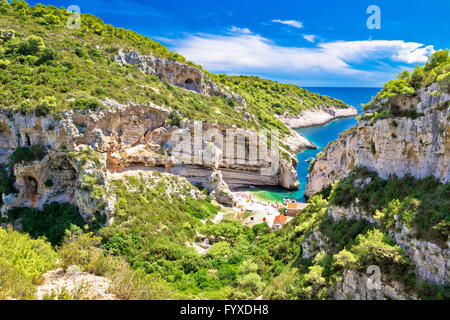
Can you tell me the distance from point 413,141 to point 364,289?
9.66 m

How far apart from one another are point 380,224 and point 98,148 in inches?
1176

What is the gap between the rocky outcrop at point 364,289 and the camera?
41.8 feet

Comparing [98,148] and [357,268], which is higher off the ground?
[98,148]

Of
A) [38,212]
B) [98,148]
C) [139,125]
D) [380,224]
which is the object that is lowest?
[38,212]

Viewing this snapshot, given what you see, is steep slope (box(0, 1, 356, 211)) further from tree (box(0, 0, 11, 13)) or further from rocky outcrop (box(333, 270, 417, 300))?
rocky outcrop (box(333, 270, 417, 300))

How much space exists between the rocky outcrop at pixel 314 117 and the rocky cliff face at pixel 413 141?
89.0 meters

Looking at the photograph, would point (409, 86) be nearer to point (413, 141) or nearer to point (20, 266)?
point (413, 141)

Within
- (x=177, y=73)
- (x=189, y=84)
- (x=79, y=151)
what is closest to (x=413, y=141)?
(x=79, y=151)

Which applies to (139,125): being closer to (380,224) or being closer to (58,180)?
(58,180)

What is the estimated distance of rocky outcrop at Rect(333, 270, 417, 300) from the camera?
1273cm

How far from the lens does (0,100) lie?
102 feet

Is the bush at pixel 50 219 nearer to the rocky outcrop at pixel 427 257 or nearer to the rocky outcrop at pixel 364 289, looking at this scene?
the rocky outcrop at pixel 364 289

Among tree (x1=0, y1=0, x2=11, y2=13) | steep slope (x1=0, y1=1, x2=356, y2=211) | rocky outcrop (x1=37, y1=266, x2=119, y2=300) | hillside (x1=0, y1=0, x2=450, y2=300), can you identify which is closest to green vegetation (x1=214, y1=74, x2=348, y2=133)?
steep slope (x1=0, y1=1, x2=356, y2=211)
